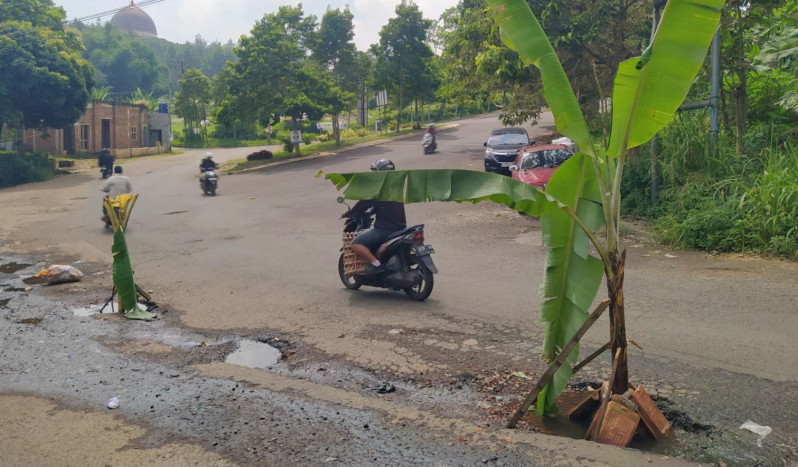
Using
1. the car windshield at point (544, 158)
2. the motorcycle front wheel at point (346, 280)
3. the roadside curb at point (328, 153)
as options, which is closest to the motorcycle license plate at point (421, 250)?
the motorcycle front wheel at point (346, 280)

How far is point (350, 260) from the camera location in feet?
29.1

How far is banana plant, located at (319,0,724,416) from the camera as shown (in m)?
4.55

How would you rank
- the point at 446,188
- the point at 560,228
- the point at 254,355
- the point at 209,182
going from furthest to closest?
1. the point at 209,182
2. the point at 254,355
3. the point at 560,228
4. the point at 446,188

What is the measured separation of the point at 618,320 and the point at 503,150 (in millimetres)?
19657

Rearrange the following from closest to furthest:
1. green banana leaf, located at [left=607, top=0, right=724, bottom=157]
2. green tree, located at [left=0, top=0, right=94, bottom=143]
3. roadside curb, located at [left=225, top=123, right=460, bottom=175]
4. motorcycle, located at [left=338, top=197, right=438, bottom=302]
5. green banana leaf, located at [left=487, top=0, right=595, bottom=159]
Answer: green banana leaf, located at [left=607, top=0, right=724, bottom=157] → green banana leaf, located at [left=487, top=0, right=595, bottom=159] → motorcycle, located at [left=338, top=197, right=438, bottom=302] → green tree, located at [left=0, top=0, right=94, bottom=143] → roadside curb, located at [left=225, top=123, right=460, bottom=175]

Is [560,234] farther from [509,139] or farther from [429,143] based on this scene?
[429,143]

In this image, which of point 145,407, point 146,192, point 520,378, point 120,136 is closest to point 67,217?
point 146,192

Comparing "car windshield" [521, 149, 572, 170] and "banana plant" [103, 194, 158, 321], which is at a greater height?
"car windshield" [521, 149, 572, 170]

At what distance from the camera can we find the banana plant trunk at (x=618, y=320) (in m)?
4.61

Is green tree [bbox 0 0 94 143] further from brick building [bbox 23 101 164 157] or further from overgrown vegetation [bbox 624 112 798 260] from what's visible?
overgrown vegetation [bbox 624 112 798 260]

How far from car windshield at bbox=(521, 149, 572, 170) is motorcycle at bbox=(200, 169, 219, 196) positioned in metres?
11.9

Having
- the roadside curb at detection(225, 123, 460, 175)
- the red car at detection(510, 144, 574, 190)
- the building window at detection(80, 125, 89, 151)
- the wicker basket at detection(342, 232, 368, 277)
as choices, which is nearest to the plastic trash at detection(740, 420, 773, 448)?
the wicker basket at detection(342, 232, 368, 277)

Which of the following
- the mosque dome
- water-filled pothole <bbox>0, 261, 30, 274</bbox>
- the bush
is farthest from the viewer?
the mosque dome

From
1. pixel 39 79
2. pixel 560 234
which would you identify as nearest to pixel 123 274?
pixel 560 234
